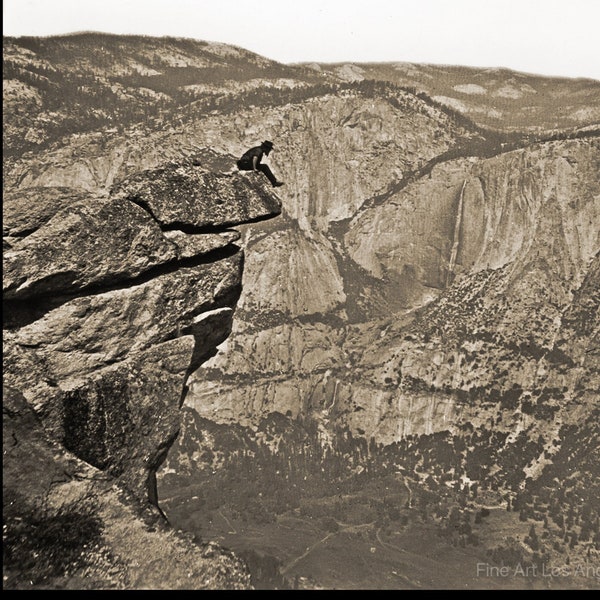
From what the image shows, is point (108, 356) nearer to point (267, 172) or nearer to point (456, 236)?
point (267, 172)

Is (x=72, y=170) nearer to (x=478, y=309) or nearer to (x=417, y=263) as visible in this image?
(x=417, y=263)

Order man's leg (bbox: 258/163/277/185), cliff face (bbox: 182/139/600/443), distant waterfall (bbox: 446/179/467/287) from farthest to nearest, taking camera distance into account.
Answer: distant waterfall (bbox: 446/179/467/287) < cliff face (bbox: 182/139/600/443) < man's leg (bbox: 258/163/277/185)

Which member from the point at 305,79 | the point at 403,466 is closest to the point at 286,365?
the point at 403,466

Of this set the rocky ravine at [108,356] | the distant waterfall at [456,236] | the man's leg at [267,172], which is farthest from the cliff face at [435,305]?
the rocky ravine at [108,356]

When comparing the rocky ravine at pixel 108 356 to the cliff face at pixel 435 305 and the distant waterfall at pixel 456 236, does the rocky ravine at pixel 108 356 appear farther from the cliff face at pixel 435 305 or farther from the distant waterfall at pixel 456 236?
the distant waterfall at pixel 456 236

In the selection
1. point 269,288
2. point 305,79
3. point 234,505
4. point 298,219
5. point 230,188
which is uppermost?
point 305,79

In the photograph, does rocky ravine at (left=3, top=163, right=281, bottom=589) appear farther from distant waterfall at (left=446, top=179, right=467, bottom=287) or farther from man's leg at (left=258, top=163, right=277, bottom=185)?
distant waterfall at (left=446, top=179, right=467, bottom=287)

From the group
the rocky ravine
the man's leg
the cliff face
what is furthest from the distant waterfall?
the rocky ravine
